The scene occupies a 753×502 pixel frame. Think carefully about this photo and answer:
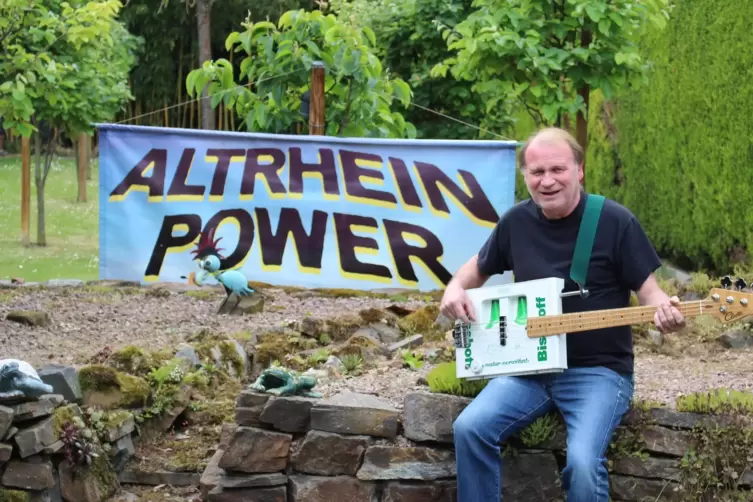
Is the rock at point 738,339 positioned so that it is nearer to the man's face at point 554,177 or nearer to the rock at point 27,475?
the man's face at point 554,177

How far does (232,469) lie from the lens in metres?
4.76

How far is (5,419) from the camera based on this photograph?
483 cm

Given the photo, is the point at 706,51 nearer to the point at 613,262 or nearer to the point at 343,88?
the point at 343,88

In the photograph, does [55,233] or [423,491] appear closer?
[423,491]

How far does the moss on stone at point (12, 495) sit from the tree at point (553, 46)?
494cm

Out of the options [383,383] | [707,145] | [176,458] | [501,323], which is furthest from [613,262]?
[707,145]

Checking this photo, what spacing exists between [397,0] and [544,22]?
494 centimetres

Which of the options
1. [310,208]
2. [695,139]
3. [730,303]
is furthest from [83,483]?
[695,139]

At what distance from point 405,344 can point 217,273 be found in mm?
2265

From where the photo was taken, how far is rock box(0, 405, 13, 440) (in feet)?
15.7

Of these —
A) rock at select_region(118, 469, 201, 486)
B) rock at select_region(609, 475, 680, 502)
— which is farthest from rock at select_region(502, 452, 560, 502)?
rock at select_region(118, 469, 201, 486)

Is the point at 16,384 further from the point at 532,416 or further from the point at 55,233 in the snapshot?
the point at 55,233

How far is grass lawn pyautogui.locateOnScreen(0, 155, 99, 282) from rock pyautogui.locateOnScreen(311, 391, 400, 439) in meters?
9.29

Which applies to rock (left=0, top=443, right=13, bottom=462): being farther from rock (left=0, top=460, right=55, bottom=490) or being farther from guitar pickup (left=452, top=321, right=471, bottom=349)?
guitar pickup (left=452, top=321, right=471, bottom=349)
